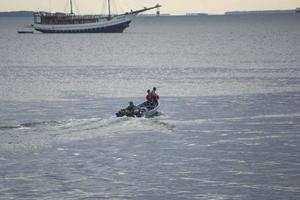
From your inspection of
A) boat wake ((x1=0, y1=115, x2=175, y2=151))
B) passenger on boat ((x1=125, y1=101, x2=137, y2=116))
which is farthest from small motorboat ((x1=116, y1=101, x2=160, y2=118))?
boat wake ((x1=0, y1=115, x2=175, y2=151))

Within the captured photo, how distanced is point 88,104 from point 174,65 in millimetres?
59073

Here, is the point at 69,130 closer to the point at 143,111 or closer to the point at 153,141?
the point at 153,141

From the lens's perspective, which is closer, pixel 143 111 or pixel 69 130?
pixel 69 130

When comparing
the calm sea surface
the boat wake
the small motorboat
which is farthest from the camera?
the small motorboat

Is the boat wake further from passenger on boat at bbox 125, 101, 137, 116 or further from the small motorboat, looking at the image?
passenger on boat at bbox 125, 101, 137, 116

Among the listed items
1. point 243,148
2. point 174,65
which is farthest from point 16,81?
point 243,148

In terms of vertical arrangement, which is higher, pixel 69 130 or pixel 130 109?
pixel 130 109

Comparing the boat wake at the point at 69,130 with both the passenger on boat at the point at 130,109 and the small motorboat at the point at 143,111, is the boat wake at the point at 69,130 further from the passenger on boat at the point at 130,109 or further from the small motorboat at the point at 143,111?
the passenger on boat at the point at 130,109

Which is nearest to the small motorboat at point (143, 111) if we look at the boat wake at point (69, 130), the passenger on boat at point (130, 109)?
the passenger on boat at point (130, 109)

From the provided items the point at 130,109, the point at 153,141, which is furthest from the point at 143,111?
the point at 153,141

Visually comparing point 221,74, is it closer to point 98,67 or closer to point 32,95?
point 98,67

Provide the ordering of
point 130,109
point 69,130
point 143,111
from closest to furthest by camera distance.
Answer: point 69,130, point 130,109, point 143,111

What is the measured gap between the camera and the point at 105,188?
33188 millimetres

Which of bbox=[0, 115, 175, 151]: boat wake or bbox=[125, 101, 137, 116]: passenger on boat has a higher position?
bbox=[125, 101, 137, 116]: passenger on boat
